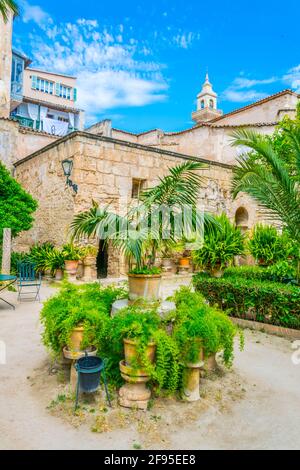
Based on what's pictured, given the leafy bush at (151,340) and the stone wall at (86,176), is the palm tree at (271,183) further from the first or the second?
the leafy bush at (151,340)

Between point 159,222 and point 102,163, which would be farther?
point 102,163

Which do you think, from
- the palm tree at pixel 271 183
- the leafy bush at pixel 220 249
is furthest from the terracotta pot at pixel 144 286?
the leafy bush at pixel 220 249

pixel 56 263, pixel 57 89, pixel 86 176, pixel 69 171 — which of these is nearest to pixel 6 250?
pixel 56 263

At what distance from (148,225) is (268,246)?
7028mm

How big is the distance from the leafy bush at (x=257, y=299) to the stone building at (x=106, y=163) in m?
1.66

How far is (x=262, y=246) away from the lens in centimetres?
1062

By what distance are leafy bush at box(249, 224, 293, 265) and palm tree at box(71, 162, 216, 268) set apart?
6434mm

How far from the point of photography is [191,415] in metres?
3.37

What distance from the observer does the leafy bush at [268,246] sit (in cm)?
1038

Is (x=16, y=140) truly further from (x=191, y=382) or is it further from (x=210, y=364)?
(x=191, y=382)

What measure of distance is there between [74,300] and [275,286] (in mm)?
3934

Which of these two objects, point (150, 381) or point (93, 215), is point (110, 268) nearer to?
point (93, 215)

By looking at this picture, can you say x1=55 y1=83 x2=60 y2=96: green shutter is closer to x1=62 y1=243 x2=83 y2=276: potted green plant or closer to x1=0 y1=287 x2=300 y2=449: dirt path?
x1=62 y1=243 x2=83 y2=276: potted green plant
